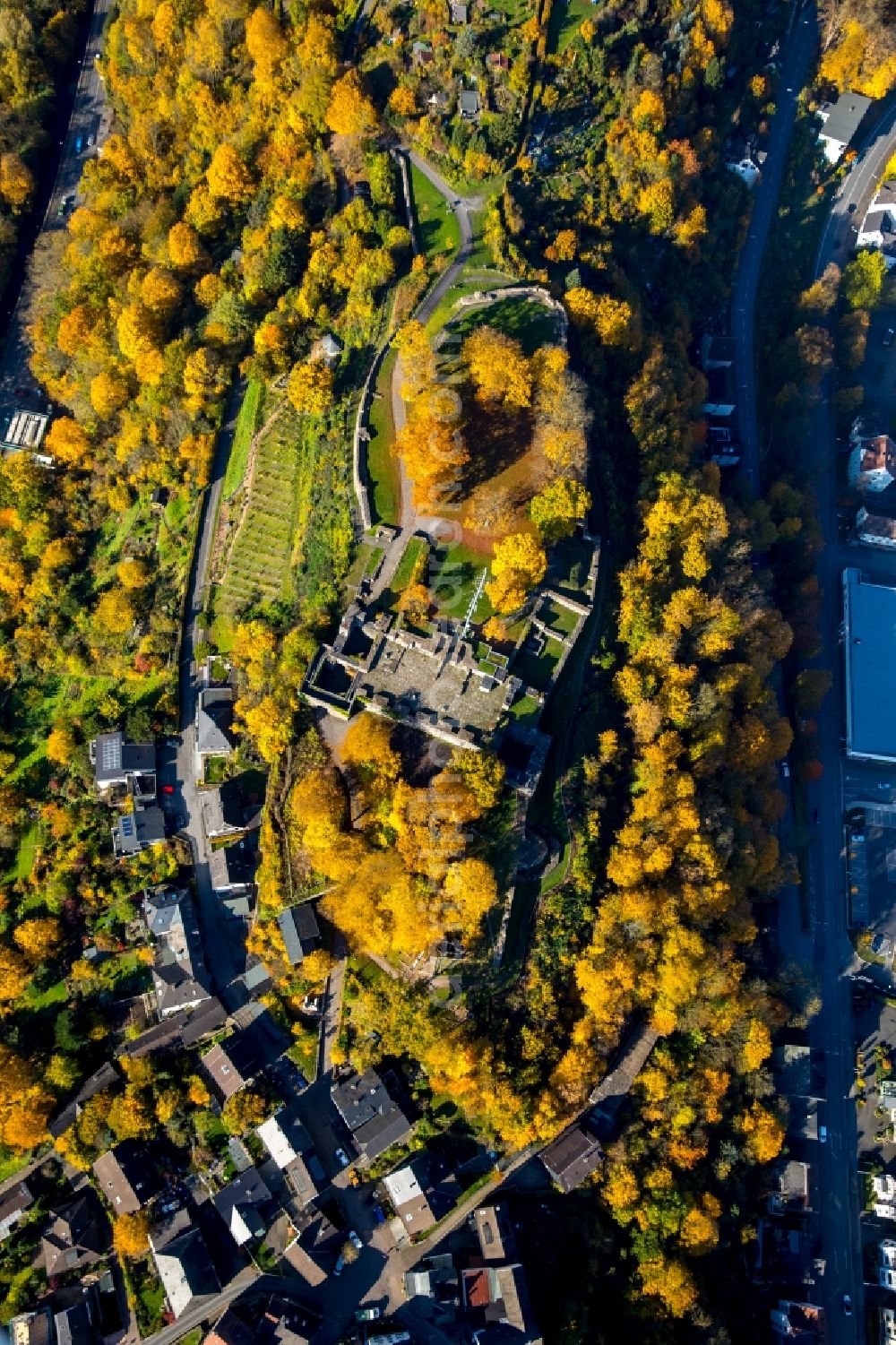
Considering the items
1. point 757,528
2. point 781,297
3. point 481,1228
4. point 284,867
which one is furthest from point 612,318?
point 481,1228

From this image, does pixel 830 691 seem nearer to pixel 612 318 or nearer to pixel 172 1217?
pixel 612 318

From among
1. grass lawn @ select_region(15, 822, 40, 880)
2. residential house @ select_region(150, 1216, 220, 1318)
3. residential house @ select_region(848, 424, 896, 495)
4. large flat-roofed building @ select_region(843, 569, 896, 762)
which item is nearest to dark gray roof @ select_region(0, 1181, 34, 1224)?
residential house @ select_region(150, 1216, 220, 1318)

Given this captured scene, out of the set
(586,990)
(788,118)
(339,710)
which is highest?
(788,118)

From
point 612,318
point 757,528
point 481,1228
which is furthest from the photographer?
point 757,528

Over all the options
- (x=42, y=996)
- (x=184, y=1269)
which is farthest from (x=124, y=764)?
(x=184, y=1269)

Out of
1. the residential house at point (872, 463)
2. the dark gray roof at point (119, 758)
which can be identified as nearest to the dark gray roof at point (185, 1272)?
the dark gray roof at point (119, 758)

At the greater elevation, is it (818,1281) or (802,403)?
(802,403)

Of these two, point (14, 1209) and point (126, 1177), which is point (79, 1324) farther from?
point (126, 1177)
